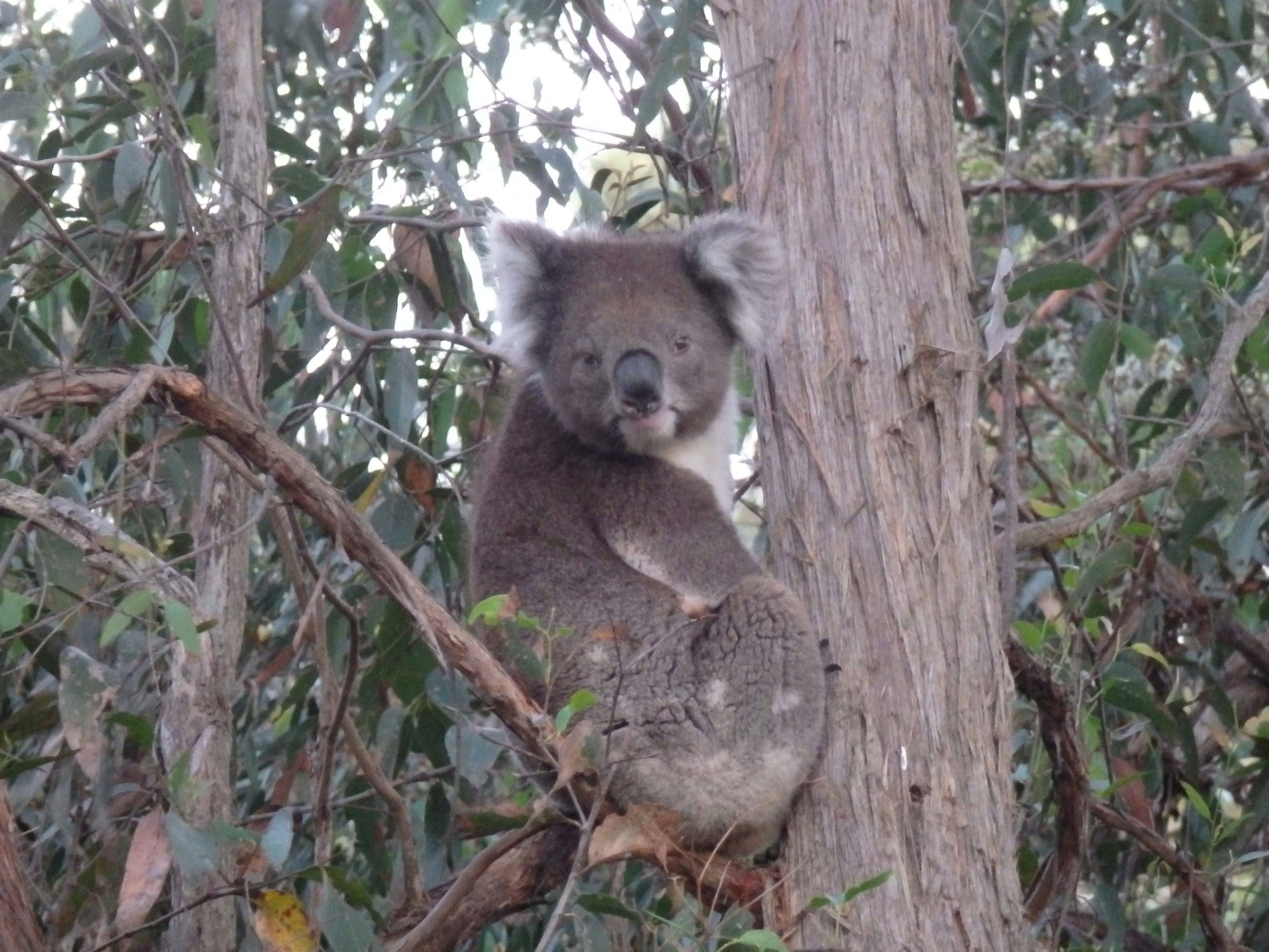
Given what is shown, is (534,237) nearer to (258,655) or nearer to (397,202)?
(397,202)

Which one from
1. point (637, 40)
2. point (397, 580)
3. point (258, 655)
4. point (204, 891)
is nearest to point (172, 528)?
point (258, 655)

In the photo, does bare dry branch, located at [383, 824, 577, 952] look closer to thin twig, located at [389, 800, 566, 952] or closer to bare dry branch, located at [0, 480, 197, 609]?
thin twig, located at [389, 800, 566, 952]

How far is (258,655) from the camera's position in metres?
3.90

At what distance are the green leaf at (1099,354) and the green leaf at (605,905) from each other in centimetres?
168

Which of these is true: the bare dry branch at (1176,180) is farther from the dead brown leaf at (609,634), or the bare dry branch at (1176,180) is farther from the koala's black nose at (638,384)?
the dead brown leaf at (609,634)

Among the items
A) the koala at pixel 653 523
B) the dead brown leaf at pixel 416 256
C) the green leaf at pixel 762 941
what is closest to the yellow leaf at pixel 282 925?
the koala at pixel 653 523

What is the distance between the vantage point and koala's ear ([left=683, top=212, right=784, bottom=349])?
102 inches

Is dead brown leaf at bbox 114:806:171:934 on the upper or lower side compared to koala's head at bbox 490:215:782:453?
lower

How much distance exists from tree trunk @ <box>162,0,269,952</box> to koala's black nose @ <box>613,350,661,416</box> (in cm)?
70

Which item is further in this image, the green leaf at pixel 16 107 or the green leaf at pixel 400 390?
the green leaf at pixel 400 390

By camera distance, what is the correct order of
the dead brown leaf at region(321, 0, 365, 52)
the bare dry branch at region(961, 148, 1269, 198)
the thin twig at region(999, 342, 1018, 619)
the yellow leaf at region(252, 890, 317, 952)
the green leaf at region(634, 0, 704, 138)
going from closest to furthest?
the yellow leaf at region(252, 890, 317, 952) < the thin twig at region(999, 342, 1018, 619) < the green leaf at region(634, 0, 704, 138) < the dead brown leaf at region(321, 0, 365, 52) < the bare dry branch at region(961, 148, 1269, 198)

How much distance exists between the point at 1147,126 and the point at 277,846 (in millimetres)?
2953

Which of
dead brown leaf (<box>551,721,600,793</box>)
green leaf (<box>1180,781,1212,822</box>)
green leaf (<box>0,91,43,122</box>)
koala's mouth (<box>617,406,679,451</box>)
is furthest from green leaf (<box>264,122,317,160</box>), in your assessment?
green leaf (<box>1180,781,1212,822</box>)

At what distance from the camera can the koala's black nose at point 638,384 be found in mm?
2809
